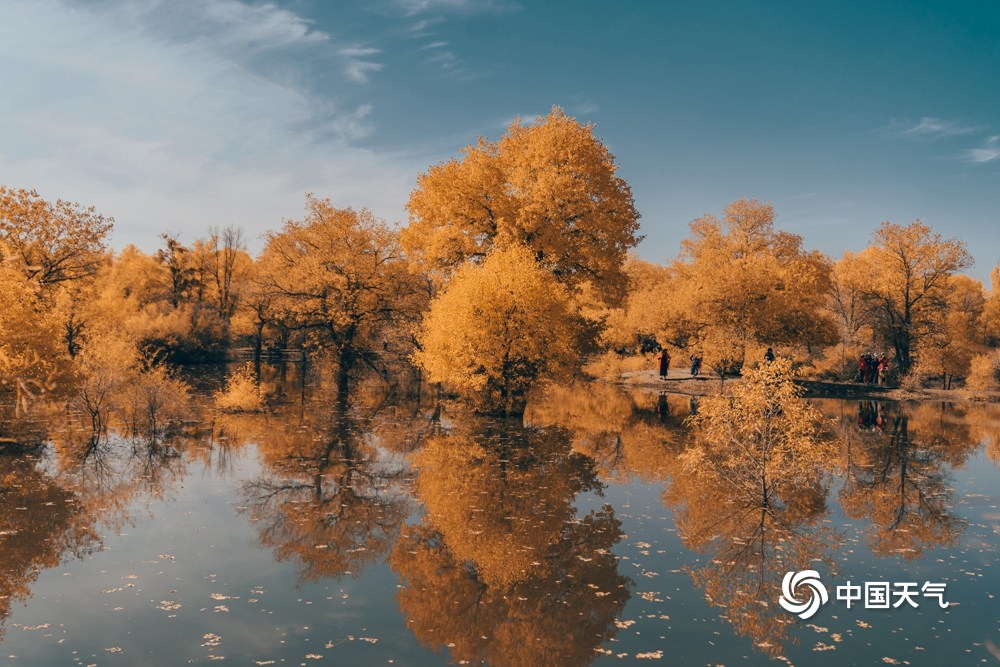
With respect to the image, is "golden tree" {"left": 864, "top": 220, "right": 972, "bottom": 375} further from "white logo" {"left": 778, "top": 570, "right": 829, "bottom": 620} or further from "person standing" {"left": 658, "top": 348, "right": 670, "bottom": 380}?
"white logo" {"left": 778, "top": 570, "right": 829, "bottom": 620}

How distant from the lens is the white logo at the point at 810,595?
9703 millimetres

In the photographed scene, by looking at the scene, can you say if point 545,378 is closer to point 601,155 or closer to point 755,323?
point 601,155

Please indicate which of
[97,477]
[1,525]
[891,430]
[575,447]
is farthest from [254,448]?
[891,430]

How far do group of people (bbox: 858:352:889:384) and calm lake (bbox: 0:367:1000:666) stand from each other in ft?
78.2

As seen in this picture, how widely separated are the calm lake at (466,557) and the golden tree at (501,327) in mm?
3592

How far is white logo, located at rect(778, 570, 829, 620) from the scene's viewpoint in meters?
9.70

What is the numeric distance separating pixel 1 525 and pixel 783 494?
15.0m

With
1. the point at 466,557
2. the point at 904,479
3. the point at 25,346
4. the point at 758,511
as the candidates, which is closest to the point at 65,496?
the point at 25,346

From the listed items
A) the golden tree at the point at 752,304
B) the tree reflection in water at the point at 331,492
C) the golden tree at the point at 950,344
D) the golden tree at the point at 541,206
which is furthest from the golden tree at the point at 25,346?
the golden tree at the point at 950,344

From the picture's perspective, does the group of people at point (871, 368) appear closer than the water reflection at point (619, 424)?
No

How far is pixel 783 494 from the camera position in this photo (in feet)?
51.5

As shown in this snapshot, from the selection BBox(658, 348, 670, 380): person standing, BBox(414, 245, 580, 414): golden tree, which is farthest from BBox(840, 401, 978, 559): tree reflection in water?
BBox(658, 348, 670, 380): person standing

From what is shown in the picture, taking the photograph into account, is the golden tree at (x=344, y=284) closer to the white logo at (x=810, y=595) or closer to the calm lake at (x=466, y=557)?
the calm lake at (x=466, y=557)

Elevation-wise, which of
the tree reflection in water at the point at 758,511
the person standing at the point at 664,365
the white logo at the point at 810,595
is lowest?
the white logo at the point at 810,595
